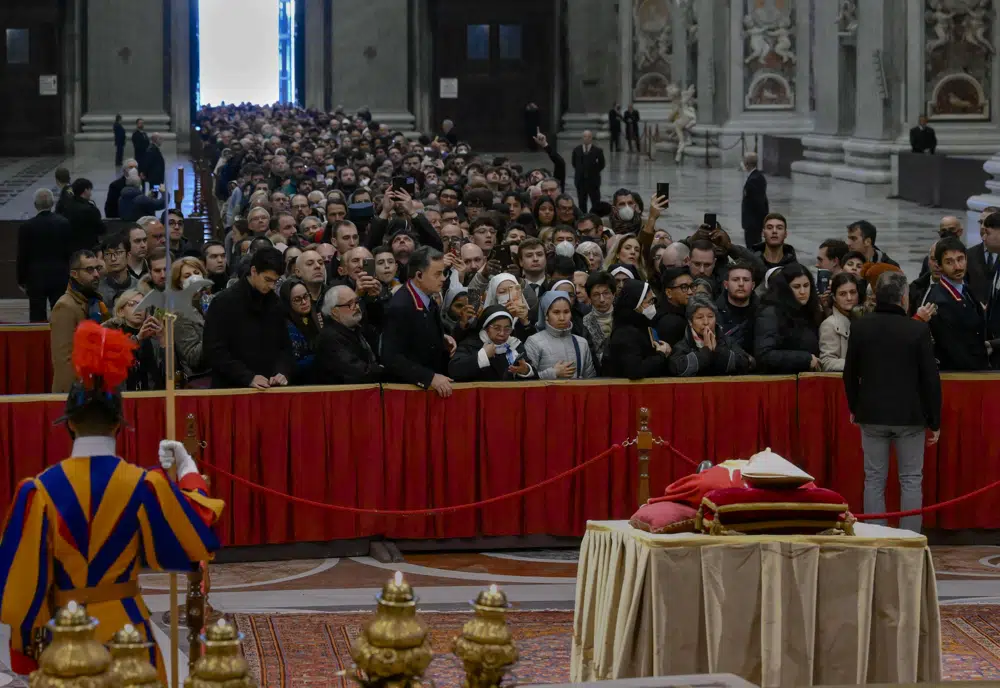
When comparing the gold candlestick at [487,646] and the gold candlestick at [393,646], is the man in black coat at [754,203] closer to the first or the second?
the gold candlestick at [487,646]

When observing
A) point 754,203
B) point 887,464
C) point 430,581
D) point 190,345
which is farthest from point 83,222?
point 887,464

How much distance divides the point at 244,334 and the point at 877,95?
73.5 feet

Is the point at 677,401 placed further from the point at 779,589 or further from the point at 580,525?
the point at 779,589

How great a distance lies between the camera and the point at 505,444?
36.2ft

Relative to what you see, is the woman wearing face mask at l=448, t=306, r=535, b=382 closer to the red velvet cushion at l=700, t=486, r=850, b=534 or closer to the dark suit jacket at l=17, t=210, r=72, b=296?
the red velvet cushion at l=700, t=486, r=850, b=534

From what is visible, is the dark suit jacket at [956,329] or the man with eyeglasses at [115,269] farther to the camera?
the man with eyeglasses at [115,269]

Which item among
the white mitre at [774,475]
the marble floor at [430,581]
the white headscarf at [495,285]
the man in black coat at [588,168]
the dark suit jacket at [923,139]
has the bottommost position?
the marble floor at [430,581]

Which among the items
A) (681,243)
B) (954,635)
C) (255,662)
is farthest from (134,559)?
(681,243)

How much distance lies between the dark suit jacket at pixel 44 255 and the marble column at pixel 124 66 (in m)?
28.2

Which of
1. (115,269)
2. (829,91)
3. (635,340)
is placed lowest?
(635,340)

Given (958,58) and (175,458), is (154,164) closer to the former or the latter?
(958,58)

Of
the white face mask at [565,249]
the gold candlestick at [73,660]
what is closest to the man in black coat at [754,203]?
the white face mask at [565,249]

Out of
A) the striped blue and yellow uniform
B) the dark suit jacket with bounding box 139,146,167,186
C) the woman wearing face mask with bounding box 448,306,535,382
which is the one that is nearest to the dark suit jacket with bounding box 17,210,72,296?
the woman wearing face mask with bounding box 448,306,535,382

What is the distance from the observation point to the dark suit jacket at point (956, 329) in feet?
37.4
